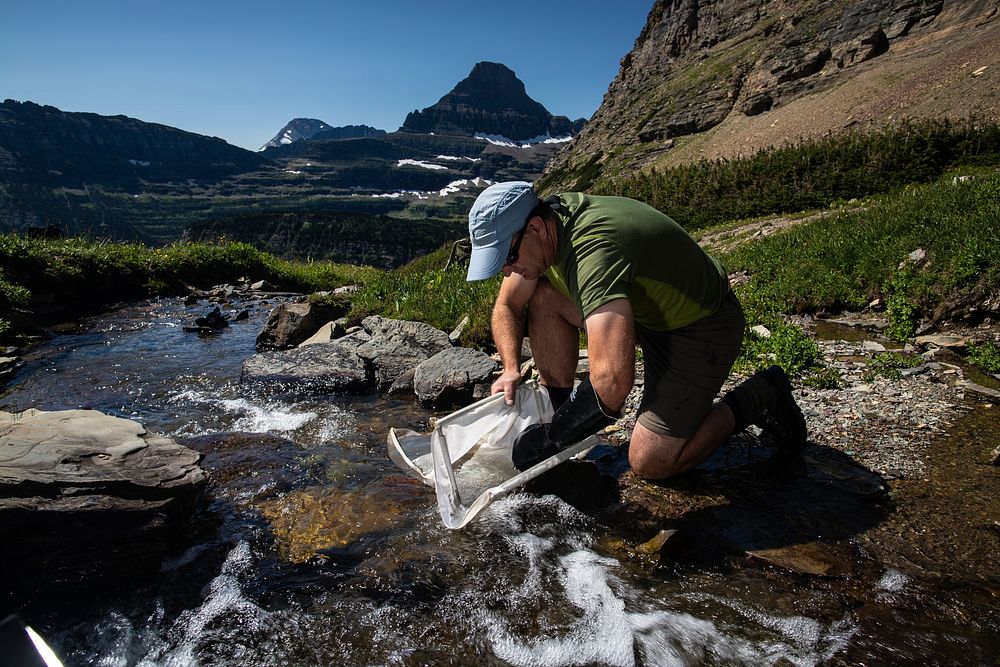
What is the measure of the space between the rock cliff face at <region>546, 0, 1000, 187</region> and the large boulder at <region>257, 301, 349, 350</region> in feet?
93.3

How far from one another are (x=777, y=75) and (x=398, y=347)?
7214 cm

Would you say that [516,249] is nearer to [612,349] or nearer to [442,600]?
[612,349]

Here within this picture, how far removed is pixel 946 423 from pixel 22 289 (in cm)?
1513

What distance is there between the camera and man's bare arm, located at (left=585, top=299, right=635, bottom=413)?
10.2 feet

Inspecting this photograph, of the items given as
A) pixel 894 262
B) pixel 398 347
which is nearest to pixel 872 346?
pixel 894 262

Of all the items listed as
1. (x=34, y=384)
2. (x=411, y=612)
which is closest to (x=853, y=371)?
(x=411, y=612)

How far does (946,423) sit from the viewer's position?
475 centimetres

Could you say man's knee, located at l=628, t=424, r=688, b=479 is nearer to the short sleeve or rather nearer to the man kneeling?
the man kneeling

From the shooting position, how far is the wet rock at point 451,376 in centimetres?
668

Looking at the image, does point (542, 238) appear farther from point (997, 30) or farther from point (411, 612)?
point (997, 30)

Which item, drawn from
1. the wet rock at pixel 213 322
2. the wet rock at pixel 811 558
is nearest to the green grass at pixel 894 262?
the wet rock at pixel 811 558

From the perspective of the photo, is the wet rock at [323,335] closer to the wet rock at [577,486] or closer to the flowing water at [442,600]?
the flowing water at [442,600]

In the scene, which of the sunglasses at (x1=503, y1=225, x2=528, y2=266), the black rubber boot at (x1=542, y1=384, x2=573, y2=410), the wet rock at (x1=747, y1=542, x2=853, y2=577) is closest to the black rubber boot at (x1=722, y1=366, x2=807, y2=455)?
the wet rock at (x1=747, y1=542, x2=853, y2=577)

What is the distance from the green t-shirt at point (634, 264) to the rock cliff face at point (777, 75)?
2846 centimetres
